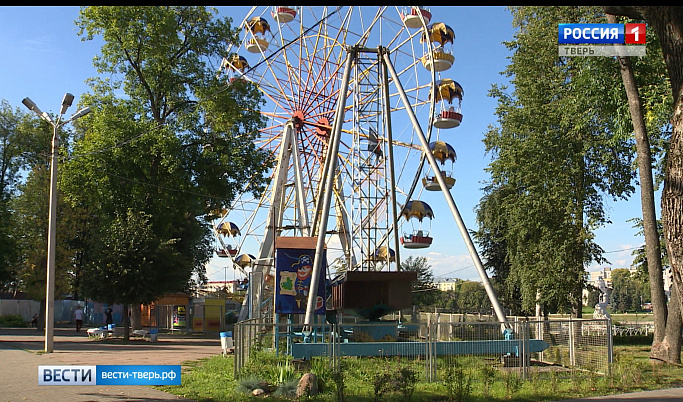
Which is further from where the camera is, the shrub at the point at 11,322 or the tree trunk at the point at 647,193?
the shrub at the point at 11,322

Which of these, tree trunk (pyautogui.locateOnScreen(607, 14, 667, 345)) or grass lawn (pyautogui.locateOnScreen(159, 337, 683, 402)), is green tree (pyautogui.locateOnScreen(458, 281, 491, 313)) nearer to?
tree trunk (pyautogui.locateOnScreen(607, 14, 667, 345))

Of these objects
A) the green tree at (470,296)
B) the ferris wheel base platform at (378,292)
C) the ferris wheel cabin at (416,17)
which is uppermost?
the ferris wheel cabin at (416,17)

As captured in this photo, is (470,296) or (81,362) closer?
(81,362)

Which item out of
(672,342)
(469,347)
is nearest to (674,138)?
(469,347)

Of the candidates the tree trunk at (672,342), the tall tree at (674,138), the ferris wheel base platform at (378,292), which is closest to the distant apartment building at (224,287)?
the ferris wheel base platform at (378,292)

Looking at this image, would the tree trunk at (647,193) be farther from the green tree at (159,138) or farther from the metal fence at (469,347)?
the green tree at (159,138)

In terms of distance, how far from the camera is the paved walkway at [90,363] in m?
11.1

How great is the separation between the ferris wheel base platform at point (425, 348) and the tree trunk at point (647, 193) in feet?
22.2

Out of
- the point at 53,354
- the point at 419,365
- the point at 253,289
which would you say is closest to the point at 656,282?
the point at 419,365

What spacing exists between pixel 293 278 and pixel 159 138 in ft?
45.1

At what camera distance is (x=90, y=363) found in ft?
55.9

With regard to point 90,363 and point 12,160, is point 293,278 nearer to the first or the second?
point 90,363

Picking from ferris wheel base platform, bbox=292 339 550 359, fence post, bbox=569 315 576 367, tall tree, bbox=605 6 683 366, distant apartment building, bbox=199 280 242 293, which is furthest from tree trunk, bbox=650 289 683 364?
distant apartment building, bbox=199 280 242 293

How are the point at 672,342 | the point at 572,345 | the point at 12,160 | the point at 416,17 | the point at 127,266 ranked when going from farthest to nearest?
the point at 12,160 → the point at 416,17 → the point at 127,266 → the point at 672,342 → the point at 572,345
